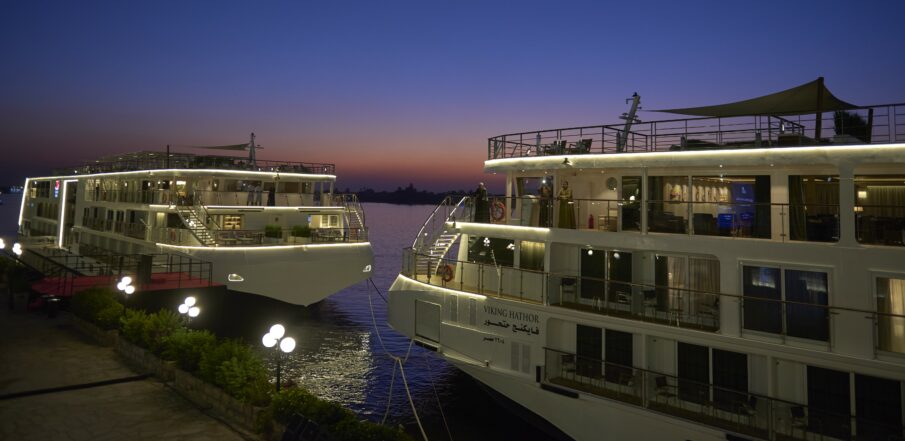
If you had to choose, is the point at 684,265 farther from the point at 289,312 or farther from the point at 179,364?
the point at 289,312

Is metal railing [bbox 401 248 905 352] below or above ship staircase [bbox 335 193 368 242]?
below

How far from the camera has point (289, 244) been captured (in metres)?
28.9

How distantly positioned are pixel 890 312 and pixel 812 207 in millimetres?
2977

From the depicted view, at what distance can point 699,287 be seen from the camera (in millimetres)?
14203

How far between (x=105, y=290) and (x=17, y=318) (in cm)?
431

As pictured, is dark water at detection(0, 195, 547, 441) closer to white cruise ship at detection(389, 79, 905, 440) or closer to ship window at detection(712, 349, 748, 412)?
white cruise ship at detection(389, 79, 905, 440)

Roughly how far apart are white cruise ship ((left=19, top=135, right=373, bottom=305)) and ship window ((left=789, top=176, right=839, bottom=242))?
22.1m

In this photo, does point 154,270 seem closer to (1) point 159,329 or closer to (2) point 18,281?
(2) point 18,281

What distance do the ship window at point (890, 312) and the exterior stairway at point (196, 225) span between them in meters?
26.7

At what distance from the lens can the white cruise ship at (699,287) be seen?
11.2 meters

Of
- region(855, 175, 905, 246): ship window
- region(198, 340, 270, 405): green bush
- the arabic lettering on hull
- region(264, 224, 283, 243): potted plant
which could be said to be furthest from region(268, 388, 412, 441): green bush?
region(264, 224, 283, 243): potted plant

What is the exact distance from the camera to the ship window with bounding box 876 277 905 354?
35.9 feet

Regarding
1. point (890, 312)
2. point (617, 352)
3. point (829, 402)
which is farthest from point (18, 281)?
point (890, 312)

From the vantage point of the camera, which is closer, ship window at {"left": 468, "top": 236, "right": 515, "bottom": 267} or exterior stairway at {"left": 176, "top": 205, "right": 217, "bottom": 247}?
ship window at {"left": 468, "top": 236, "right": 515, "bottom": 267}
